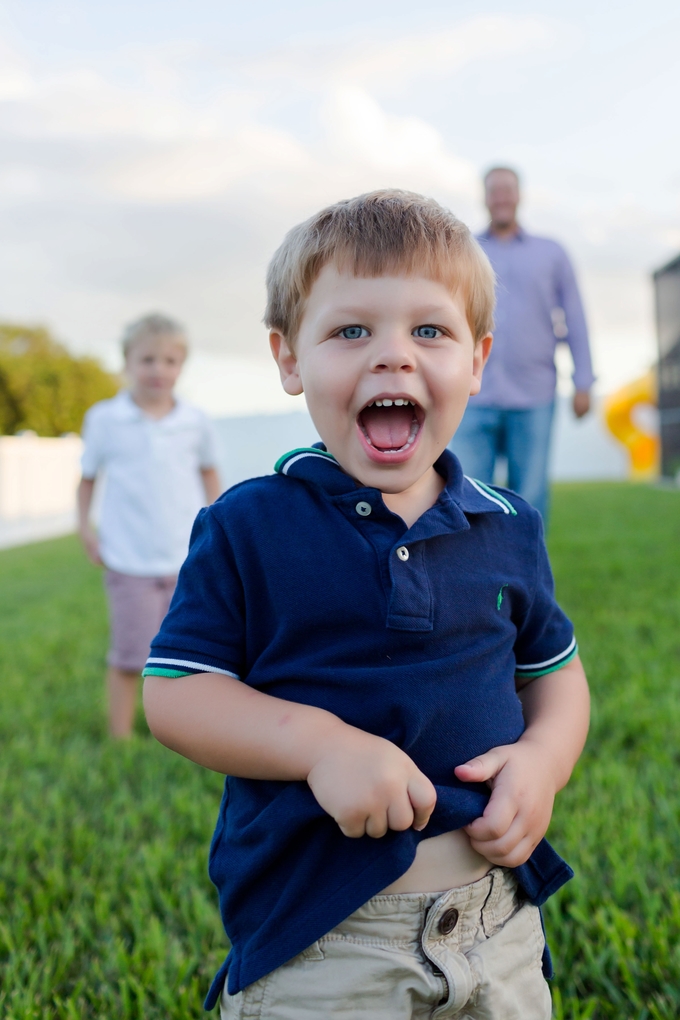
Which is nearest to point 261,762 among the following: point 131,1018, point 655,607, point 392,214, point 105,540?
point 392,214

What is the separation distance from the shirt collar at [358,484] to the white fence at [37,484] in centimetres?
1612

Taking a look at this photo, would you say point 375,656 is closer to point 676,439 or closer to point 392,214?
point 392,214

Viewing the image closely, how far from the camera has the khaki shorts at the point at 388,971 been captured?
1145 mm

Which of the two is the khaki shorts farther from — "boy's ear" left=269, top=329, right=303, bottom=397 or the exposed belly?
"boy's ear" left=269, top=329, right=303, bottom=397

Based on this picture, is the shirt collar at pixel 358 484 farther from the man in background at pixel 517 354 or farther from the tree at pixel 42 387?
the tree at pixel 42 387

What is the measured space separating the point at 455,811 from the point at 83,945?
1237 mm

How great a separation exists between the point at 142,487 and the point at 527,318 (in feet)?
6.46

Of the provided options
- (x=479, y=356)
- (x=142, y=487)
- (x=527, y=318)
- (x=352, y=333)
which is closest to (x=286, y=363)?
(x=352, y=333)

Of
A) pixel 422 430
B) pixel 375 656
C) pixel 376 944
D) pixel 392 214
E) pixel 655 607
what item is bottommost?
pixel 655 607

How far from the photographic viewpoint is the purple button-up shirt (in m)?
4.29

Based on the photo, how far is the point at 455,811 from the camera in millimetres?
1165

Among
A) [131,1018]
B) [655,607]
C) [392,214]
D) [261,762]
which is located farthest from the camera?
[655,607]

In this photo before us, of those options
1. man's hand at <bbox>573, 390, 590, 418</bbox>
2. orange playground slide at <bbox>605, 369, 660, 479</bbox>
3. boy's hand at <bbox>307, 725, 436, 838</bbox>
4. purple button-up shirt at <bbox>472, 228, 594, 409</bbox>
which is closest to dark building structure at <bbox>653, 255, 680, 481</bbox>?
orange playground slide at <bbox>605, 369, 660, 479</bbox>

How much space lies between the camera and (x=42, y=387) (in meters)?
36.8
